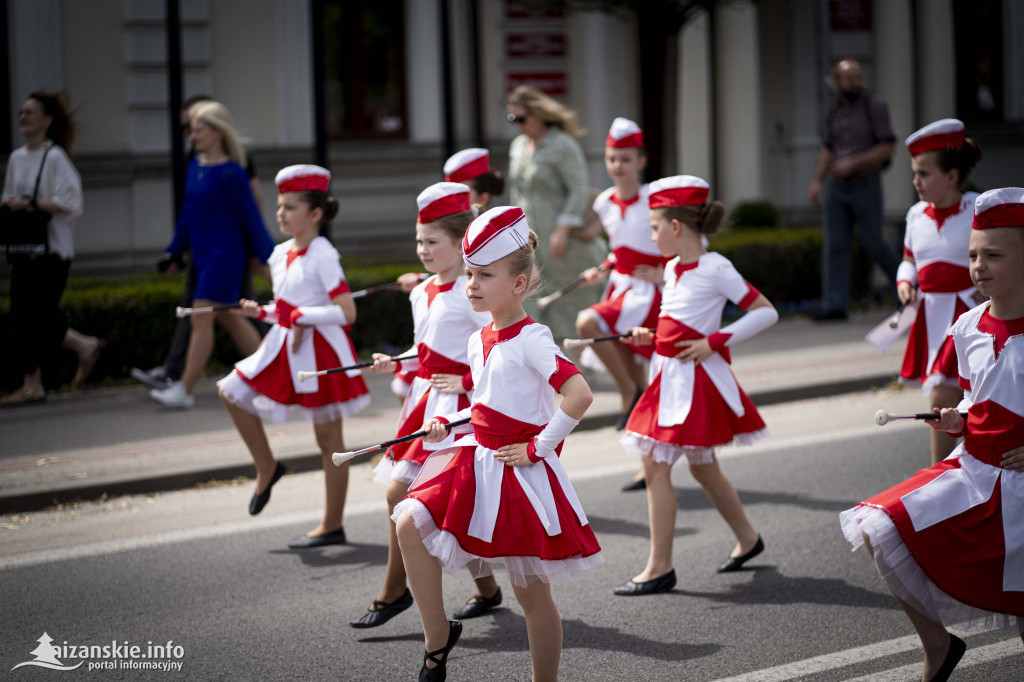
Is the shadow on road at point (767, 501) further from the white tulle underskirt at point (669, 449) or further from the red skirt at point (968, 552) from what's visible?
the red skirt at point (968, 552)

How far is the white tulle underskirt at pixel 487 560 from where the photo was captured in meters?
3.55

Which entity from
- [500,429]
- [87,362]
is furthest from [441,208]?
[87,362]

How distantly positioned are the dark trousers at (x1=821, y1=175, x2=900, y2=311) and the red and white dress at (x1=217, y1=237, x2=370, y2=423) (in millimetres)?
7228

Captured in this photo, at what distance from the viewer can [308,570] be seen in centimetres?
527

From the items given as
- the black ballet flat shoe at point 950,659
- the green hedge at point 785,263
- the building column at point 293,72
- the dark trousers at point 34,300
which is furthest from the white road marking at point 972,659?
the building column at point 293,72

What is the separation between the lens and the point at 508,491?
3580 millimetres

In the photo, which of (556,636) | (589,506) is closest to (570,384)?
(556,636)

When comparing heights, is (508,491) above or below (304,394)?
below

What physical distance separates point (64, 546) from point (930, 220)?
456 cm

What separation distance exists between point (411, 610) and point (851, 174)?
8.14 m

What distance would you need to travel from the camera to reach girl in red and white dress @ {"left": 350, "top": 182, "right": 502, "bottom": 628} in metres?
4.48

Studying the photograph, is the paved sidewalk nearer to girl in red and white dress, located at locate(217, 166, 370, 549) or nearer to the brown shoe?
the brown shoe

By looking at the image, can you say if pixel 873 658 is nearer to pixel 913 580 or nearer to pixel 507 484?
pixel 913 580

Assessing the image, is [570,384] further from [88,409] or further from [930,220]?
[88,409]
